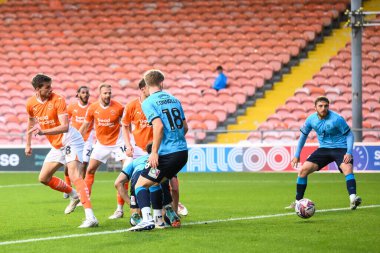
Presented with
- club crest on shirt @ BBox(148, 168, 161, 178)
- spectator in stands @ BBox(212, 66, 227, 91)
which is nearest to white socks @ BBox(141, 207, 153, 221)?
club crest on shirt @ BBox(148, 168, 161, 178)

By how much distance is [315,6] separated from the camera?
3431 cm

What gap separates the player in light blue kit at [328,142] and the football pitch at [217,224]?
2.10 ft

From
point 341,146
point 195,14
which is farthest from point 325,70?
point 341,146

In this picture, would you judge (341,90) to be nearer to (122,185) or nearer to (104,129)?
(104,129)

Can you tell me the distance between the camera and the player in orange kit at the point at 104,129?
1525 centimetres

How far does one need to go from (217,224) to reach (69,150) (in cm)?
243

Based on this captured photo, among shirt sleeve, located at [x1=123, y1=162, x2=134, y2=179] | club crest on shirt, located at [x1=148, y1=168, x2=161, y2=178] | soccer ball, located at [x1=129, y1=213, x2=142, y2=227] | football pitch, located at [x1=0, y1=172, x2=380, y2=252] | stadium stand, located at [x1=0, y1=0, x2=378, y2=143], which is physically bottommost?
football pitch, located at [x1=0, y1=172, x2=380, y2=252]

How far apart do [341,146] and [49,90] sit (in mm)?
5292

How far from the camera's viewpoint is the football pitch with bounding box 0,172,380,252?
382 inches

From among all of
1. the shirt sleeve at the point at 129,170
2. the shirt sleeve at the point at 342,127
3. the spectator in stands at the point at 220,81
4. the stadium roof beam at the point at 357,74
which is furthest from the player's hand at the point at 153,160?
the spectator in stands at the point at 220,81

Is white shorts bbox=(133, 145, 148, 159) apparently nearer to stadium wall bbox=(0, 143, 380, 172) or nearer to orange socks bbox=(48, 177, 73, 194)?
orange socks bbox=(48, 177, 73, 194)

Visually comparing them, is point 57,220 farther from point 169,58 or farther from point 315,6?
point 315,6

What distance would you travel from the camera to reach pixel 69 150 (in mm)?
12344

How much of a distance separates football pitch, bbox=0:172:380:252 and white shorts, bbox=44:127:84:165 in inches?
38.0
